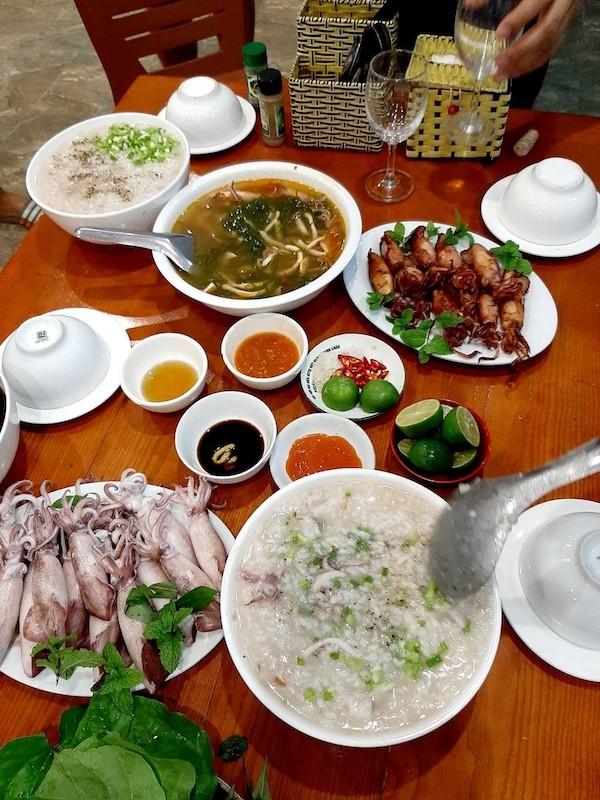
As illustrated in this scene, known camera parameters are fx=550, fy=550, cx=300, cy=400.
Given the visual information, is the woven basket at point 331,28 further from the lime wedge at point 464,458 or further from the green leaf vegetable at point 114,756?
the green leaf vegetable at point 114,756

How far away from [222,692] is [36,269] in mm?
1733

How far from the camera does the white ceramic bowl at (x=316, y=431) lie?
63.1 inches

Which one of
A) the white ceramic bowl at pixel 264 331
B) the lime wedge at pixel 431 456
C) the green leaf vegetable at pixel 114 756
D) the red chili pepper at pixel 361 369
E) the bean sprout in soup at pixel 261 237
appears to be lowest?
the green leaf vegetable at pixel 114 756

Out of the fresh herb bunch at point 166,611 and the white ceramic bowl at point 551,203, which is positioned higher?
the white ceramic bowl at point 551,203

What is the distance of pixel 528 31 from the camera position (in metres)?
2.08

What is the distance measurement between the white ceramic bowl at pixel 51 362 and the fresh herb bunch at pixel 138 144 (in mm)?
834

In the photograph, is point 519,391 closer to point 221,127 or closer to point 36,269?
point 221,127

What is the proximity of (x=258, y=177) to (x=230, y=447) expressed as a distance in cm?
112

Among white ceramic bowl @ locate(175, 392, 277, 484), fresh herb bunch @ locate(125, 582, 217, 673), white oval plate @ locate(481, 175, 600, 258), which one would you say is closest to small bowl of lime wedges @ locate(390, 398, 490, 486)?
white ceramic bowl @ locate(175, 392, 277, 484)

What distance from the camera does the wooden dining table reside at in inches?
47.4

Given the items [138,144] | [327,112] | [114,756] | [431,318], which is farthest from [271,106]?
[114,756]

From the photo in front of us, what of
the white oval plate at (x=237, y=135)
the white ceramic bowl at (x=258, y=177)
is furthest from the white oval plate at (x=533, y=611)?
the white oval plate at (x=237, y=135)

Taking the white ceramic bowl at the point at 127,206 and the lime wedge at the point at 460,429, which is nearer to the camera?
the lime wedge at the point at 460,429

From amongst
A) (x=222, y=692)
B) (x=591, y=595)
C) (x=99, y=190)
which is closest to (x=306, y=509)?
(x=222, y=692)
